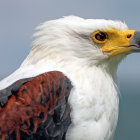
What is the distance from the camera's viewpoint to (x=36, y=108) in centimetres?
562

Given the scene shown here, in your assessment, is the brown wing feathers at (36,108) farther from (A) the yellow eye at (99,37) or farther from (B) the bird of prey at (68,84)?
(A) the yellow eye at (99,37)

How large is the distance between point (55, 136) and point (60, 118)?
0.23 meters

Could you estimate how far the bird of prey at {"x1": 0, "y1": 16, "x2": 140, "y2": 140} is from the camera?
5.60 meters

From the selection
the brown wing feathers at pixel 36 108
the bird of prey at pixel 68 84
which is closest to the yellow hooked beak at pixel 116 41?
the bird of prey at pixel 68 84

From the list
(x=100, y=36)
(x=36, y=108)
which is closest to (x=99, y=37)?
(x=100, y=36)

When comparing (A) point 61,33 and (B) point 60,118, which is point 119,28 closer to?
(A) point 61,33

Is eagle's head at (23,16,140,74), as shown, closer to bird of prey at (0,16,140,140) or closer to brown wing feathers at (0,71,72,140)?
bird of prey at (0,16,140,140)

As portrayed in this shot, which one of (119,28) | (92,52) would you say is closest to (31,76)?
(92,52)

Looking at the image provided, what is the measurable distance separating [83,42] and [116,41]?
0.49 meters

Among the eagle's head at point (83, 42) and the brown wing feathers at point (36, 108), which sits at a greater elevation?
the eagle's head at point (83, 42)

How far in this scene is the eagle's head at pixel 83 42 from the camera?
6426 mm

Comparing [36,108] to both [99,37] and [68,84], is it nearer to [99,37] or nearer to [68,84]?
[68,84]

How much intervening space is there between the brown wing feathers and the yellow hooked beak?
944 millimetres

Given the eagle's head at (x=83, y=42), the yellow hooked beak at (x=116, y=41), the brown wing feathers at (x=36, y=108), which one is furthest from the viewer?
the yellow hooked beak at (x=116, y=41)
